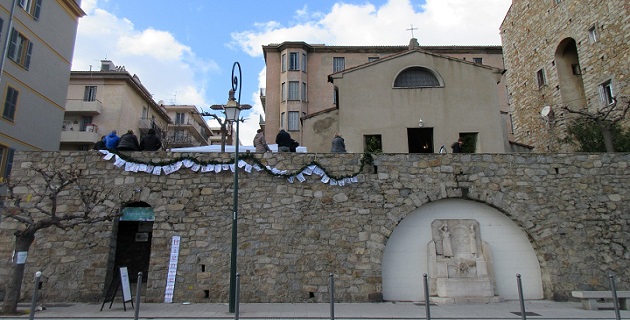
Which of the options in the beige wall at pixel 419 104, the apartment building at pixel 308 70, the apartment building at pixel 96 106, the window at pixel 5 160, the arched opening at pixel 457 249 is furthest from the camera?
the apartment building at pixel 308 70

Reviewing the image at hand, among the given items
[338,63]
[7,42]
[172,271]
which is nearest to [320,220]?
[172,271]

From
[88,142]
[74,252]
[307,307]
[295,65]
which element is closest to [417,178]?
[307,307]

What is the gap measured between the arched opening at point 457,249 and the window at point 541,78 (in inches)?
619

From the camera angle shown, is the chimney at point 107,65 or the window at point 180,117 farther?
the window at point 180,117

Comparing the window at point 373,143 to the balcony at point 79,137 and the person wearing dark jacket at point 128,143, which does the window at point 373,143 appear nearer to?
the person wearing dark jacket at point 128,143

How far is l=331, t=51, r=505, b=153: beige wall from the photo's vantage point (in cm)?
1519

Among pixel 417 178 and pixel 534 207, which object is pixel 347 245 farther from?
pixel 534 207

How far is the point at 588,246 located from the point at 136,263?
13.5m

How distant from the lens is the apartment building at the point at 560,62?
1803cm

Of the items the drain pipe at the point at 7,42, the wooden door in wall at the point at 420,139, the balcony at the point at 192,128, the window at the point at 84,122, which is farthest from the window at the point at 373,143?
the balcony at the point at 192,128

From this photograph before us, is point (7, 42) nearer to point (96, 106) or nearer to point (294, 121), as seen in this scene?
point (96, 106)

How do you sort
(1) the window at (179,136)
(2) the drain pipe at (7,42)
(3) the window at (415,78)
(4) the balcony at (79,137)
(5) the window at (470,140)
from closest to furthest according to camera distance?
(5) the window at (470,140), (3) the window at (415,78), (2) the drain pipe at (7,42), (4) the balcony at (79,137), (1) the window at (179,136)

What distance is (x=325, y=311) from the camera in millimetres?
9062

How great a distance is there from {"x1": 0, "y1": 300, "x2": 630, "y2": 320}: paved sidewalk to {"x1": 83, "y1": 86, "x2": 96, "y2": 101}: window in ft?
72.4
